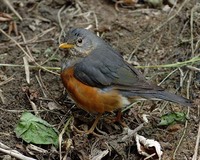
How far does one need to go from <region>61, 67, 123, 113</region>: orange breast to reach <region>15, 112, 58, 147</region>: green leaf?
41cm

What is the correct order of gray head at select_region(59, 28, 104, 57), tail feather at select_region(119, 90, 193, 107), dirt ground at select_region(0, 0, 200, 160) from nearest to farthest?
tail feather at select_region(119, 90, 193, 107) → dirt ground at select_region(0, 0, 200, 160) → gray head at select_region(59, 28, 104, 57)

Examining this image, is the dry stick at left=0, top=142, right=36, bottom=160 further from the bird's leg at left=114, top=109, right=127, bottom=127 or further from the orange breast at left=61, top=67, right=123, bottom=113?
the bird's leg at left=114, top=109, right=127, bottom=127

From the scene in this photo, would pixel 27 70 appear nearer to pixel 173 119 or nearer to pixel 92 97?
pixel 92 97

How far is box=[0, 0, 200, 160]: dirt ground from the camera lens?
532 centimetres

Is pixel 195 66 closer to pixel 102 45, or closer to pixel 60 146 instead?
pixel 102 45

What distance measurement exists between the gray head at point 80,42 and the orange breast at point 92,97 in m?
0.35

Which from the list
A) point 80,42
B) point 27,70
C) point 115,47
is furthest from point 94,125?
point 115,47

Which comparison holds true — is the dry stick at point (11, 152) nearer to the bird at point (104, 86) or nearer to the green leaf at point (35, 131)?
the green leaf at point (35, 131)

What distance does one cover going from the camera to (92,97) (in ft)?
17.6

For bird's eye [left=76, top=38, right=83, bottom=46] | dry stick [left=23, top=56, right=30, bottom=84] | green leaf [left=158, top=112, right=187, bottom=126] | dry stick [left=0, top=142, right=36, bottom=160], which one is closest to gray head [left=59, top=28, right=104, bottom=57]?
bird's eye [left=76, top=38, right=83, bottom=46]

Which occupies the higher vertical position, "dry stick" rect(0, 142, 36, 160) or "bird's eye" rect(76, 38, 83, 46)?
"bird's eye" rect(76, 38, 83, 46)

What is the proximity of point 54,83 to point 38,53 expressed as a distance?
68 cm

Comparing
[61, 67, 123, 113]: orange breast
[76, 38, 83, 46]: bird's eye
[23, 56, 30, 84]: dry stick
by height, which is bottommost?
[23, 56, 30, 84]: dry stick

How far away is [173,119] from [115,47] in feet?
4.80
